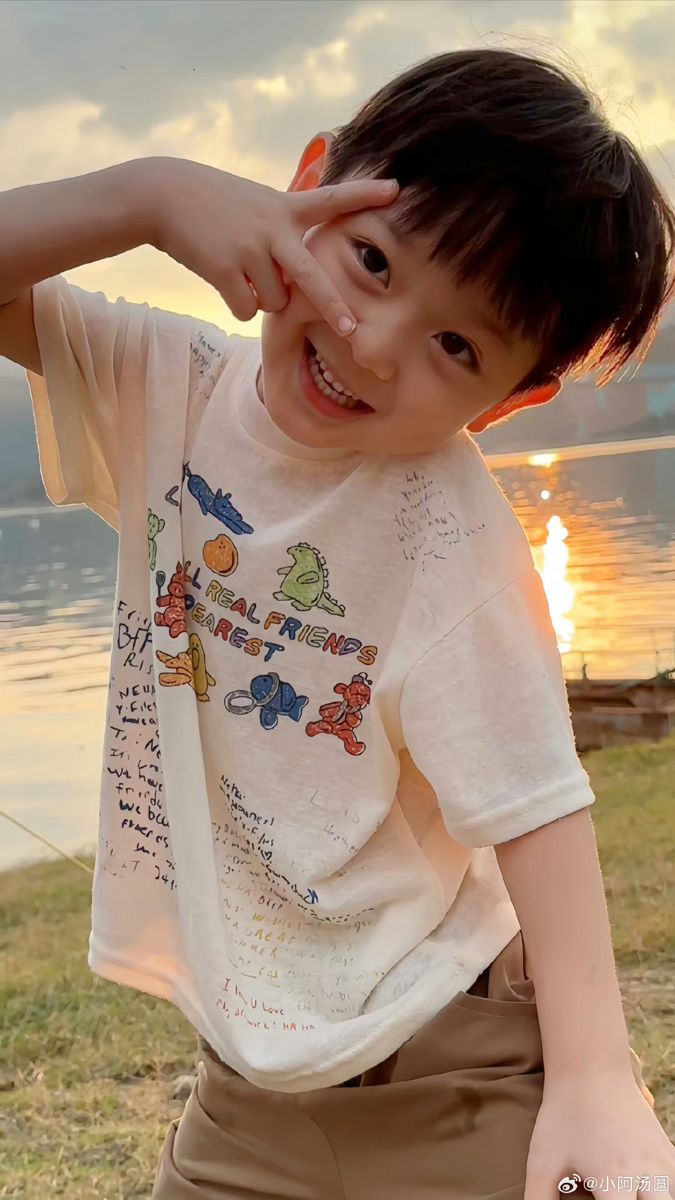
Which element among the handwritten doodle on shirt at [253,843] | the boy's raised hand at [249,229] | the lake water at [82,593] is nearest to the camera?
the boy's raised hand at [249,229]

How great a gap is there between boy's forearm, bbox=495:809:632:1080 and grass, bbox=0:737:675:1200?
630 mm

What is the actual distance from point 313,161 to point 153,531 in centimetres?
24

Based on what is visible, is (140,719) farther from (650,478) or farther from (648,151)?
(650,478)

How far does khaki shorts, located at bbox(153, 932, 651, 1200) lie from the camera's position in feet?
2.08

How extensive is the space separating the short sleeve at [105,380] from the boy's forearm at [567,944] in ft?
1.09

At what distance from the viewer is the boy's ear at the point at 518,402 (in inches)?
25.9

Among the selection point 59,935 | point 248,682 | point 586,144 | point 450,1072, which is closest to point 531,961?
point 450,1072

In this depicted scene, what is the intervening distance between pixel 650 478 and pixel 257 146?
0.78 metres

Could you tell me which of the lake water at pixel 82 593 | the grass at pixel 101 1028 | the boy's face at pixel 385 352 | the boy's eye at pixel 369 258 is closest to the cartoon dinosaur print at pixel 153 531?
the boy's face at pixel 385 352

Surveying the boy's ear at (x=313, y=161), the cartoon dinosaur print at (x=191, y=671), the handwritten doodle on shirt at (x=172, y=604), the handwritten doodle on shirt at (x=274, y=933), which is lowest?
the handwritten doodle on shirt at (x=274, y=933)

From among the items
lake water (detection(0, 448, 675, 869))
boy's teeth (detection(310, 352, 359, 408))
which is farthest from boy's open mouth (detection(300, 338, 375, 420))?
lake water (detection(0, 448, 675, 869))

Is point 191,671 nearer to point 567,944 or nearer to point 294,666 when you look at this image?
point 294,666

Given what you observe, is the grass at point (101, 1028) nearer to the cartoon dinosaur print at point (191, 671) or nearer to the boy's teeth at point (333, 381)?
the cartoon dinosaur print at point (191, 671)

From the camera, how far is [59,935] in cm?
162
